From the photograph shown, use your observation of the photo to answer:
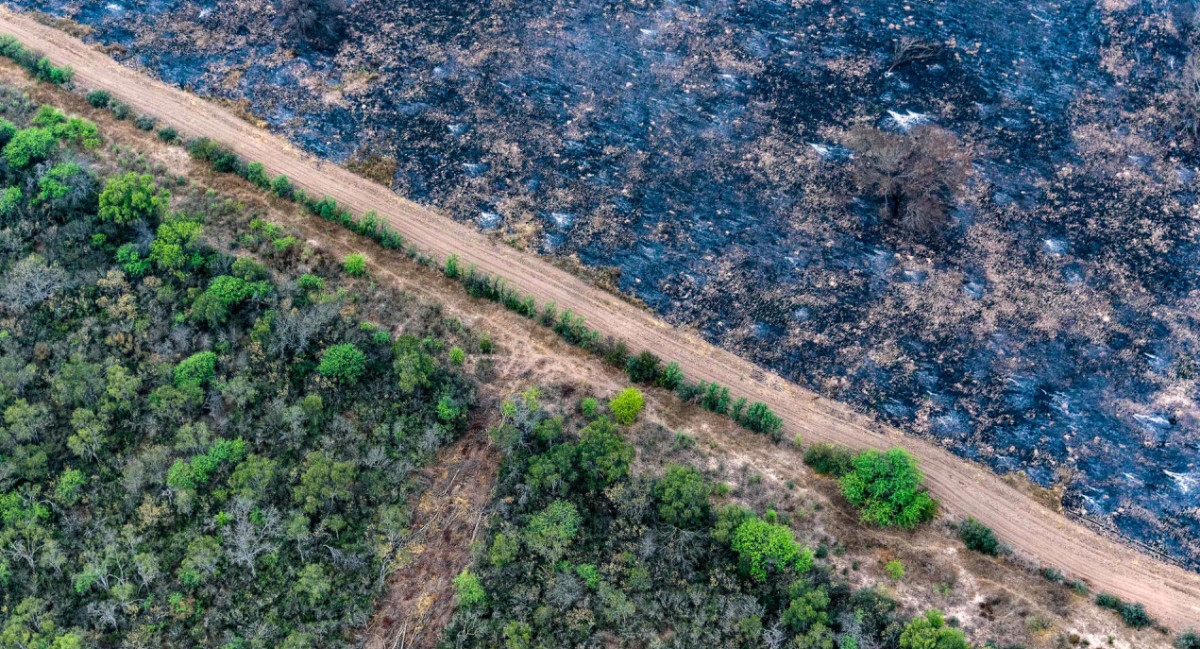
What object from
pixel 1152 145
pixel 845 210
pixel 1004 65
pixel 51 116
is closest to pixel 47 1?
pixel 51 116

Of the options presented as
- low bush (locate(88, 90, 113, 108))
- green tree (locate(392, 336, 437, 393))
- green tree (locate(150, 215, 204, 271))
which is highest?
low bush (locate(88, 90, 113, 108))

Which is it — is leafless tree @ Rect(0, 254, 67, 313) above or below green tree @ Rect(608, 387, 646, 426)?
below

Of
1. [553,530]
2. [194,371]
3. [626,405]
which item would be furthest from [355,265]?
[553,530]

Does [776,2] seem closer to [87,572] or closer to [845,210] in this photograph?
[845,210]

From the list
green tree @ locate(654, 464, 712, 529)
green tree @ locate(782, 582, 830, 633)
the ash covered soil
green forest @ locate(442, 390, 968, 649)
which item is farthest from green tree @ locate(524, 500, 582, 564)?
the ash covered soil

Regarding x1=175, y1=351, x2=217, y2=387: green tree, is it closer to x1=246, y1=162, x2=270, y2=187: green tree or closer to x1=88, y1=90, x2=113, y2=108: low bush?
x1=246, y1=162, x2=270, y2=187: green tree

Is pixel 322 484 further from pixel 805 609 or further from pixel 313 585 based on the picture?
pixel 805 609
